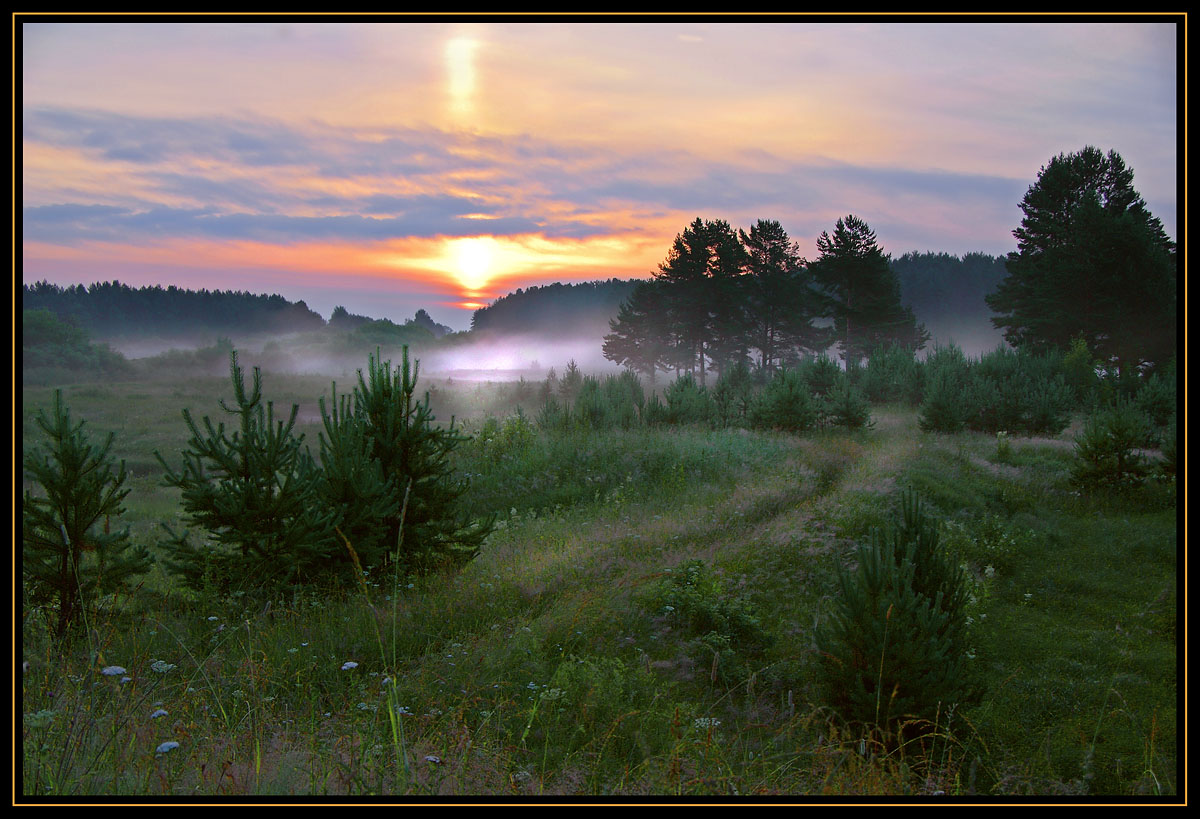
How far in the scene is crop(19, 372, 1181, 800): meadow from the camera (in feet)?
12.1

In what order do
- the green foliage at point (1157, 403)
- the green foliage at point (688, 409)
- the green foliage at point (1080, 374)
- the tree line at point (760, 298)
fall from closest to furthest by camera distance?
the green foliage at point (1157, 403) < the green foliage at point (688, 409) < the green foliage at point (1080, 374) < the tree line at point (760, 298)

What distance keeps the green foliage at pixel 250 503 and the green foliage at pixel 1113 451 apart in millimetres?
14960

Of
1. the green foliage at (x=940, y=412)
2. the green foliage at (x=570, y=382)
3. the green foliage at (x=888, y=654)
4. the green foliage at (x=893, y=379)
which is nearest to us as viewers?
the green foliage at (x=888, y=654)

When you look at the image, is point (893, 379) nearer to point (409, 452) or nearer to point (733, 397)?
point (733, 397)

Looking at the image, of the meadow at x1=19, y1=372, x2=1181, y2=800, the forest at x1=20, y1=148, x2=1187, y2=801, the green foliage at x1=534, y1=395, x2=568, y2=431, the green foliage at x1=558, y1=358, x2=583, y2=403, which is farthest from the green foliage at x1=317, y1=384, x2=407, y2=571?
the green foliage at x1=558, y1=358, x2=583, y2=403

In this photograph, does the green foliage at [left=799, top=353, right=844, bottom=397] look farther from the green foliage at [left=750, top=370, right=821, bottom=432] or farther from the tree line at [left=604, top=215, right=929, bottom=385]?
the tree line at [left=604, top=215, right=929, bottom=385]

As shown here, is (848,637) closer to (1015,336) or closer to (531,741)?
(531,741)

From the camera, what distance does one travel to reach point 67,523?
6.43m

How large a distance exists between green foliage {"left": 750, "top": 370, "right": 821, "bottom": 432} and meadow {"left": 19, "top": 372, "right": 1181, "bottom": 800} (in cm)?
659

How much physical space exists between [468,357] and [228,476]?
51944 millimetres

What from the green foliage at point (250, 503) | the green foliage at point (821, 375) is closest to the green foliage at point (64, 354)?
the green foliage at point (250, 503)

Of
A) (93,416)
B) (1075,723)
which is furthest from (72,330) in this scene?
(1075,723)

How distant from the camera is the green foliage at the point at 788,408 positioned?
22.3m

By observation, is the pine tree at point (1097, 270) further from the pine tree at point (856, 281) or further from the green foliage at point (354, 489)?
the green foliage at point (354, 489)
